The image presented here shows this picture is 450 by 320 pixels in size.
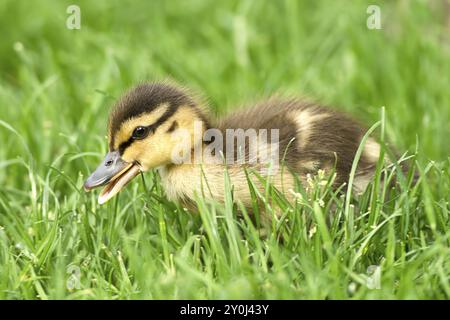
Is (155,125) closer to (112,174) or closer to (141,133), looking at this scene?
(141,133)

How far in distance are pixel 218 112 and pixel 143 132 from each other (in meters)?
0.56

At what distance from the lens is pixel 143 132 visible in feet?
8.39

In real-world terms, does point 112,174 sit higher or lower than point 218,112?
lower

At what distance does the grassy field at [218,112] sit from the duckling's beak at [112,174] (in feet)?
0.27

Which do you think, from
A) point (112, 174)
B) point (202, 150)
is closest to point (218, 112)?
point (202, 150)

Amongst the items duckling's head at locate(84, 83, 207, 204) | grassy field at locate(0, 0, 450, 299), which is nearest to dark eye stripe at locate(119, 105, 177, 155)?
duckling's head at locate(84, 83, 207, 204)

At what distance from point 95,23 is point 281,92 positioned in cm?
187

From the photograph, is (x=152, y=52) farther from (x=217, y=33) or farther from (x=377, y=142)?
(x=377, y=142)

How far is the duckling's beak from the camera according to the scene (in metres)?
2.59

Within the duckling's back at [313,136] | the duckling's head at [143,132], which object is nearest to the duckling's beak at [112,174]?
the duckling's head at [143,132]

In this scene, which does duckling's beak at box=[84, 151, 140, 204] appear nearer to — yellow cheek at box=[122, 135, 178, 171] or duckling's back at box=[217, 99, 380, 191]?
yellow cheek at box=[122, 135, 178, 171]

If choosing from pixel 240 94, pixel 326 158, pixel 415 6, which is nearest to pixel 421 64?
pixel 415 6

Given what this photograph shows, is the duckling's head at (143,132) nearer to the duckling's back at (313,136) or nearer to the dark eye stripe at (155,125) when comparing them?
the dark eye stripe at (155,125)

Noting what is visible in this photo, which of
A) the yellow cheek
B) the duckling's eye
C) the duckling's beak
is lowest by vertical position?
the duckling's beak
